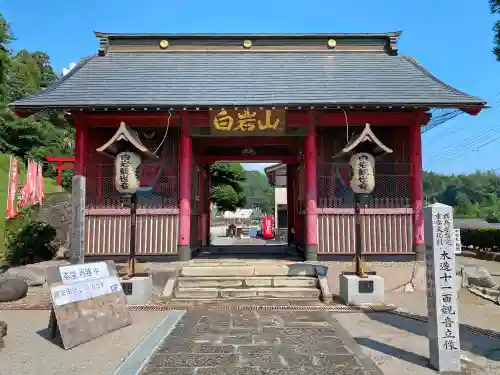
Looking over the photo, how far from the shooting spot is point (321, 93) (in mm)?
10586

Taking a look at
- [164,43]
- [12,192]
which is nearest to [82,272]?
[12,192]

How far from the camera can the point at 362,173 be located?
328 inches

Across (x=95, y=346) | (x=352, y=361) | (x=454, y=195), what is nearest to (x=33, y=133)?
(x=95, y=346)

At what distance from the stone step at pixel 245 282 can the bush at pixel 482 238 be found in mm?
14265

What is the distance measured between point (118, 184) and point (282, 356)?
533 cm

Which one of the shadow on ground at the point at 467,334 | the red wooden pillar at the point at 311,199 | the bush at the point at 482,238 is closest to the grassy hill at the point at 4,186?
the red wooden pillar at the point at 311,199

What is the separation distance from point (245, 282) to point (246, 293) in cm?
36

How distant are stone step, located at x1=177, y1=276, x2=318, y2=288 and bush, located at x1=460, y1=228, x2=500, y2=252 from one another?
14.3m

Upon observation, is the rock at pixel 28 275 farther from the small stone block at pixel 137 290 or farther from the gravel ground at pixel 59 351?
the small stone block at pixel 137 290

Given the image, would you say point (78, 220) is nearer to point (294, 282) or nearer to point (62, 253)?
point (294, 282)

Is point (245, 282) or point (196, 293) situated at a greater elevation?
point (245, 282)

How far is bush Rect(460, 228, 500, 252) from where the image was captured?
1864 centimetres

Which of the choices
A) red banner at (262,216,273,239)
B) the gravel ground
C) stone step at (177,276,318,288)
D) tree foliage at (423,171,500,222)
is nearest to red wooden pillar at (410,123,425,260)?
stone step at (177,276,318,288)

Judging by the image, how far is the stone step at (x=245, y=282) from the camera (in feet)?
29.4
